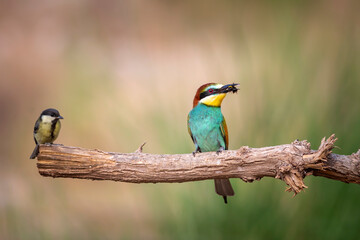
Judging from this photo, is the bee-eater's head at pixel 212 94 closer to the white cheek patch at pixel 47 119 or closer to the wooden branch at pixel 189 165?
the wooden branch at pixel 189 165

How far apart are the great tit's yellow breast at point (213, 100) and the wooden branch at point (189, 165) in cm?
33

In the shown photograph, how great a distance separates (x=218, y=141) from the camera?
6.27 ft

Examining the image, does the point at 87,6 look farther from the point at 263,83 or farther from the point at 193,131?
the point at 193,131

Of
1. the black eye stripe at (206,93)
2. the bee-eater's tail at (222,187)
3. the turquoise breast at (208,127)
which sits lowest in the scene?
the bee-eater's tail at (222,187)

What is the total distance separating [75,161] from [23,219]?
146 centimetres

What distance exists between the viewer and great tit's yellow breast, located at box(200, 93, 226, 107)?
1.87 metres

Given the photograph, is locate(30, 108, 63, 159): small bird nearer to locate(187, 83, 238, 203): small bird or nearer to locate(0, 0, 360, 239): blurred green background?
locate(187, 83, 238, 203): small bird

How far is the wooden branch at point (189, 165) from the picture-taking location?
4.91ft

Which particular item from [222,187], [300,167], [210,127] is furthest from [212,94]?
[300,167]

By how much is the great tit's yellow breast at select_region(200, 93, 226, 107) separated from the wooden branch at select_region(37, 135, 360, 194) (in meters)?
0.33

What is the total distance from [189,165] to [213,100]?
0.40 metres

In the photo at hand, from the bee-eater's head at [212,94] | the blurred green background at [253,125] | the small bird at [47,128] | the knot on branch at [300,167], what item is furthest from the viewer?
the blurred green background at [253,125]

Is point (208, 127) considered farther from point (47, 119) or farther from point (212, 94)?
point (47, 119)

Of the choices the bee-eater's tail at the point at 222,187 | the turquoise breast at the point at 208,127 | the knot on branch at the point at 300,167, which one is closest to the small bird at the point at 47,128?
the turquoise breast at the point at 208,127
